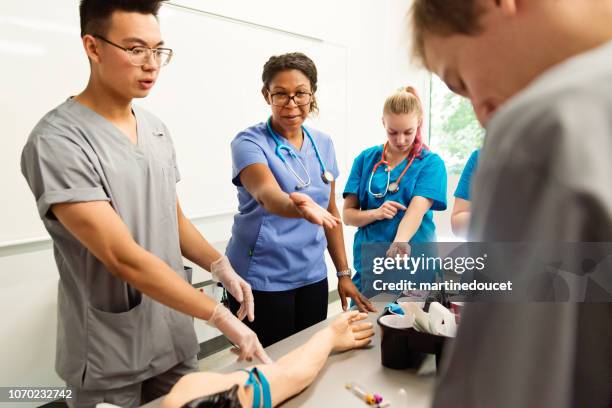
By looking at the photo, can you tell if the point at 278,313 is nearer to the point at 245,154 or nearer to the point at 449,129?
the point at 245,154

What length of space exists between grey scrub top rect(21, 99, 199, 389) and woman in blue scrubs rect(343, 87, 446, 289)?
89cm

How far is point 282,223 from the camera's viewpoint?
1.78m

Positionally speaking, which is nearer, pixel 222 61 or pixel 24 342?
pixel 24 342

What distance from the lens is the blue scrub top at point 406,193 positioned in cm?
201

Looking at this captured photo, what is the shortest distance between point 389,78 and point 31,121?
11.4 feet

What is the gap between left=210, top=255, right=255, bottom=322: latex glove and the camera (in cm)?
152

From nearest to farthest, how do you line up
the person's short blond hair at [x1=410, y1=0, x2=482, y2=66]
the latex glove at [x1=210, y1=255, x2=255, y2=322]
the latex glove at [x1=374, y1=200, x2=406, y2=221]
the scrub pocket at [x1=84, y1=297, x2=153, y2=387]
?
the person's short blond hair at [x1=410, y1=0, x2=482, y2=66]
the scrub pocket at [x1=84, y1=297, x2=153, y2=387]
the latex glove at [x1=210, y1=255, x2=255, y2=322]
the latex glove at [x1=374, y1=200, x2=406, y2=221]

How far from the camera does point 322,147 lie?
1.96 m

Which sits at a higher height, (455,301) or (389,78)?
(389,78)

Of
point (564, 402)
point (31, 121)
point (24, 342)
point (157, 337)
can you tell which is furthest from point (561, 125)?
point (24, 342)

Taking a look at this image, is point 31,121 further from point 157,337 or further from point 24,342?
point 157,337

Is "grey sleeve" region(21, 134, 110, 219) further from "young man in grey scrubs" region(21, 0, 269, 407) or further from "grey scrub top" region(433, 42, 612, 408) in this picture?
"grey scrub top" region(433, 42, 612, 408)

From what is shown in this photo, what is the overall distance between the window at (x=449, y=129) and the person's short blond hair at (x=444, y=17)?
464 cm

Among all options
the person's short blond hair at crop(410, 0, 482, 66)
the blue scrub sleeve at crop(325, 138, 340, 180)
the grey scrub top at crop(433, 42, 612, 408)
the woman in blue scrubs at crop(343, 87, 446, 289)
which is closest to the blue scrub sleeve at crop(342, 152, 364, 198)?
the woman in blue scrubs at crop(343, 87, 446, 289)
